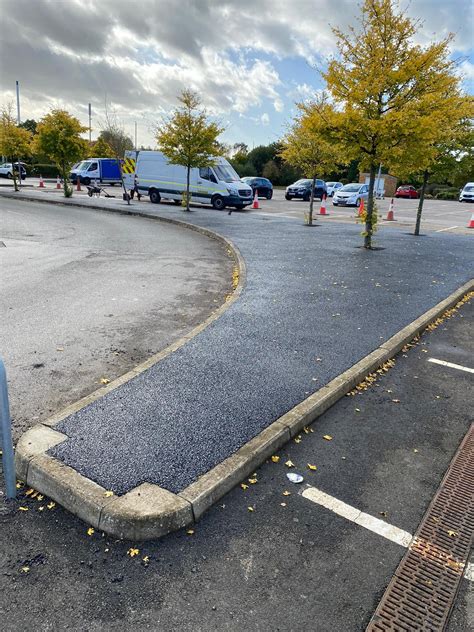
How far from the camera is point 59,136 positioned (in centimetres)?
2392

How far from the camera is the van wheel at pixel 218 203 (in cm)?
2392

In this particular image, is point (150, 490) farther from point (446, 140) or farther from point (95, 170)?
point (95, 170)

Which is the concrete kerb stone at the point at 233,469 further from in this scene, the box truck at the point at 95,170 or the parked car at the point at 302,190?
the box truck at the point at 95,170

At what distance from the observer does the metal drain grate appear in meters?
2.32

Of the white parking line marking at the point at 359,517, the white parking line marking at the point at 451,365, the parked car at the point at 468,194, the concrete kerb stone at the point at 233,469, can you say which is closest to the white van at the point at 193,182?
the white parking line marking at the point at 451,365

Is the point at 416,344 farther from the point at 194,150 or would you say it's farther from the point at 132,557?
the point at 194,150

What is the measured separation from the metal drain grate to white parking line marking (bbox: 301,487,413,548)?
0.25 ft

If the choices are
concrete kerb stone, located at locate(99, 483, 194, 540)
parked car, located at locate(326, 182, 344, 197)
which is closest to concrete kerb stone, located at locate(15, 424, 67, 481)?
concrete kerb stone, located at locate(99, 483, 194, 540)

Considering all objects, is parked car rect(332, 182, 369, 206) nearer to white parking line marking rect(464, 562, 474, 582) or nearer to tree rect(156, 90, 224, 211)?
tree rect(156, 90, 224, 211)

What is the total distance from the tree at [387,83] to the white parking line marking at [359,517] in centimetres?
1022

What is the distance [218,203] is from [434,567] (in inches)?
894

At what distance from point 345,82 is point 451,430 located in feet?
33.8

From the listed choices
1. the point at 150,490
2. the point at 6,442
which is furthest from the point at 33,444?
the point at 150,490

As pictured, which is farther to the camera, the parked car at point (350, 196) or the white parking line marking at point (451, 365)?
the parked car at point (350, 196)
